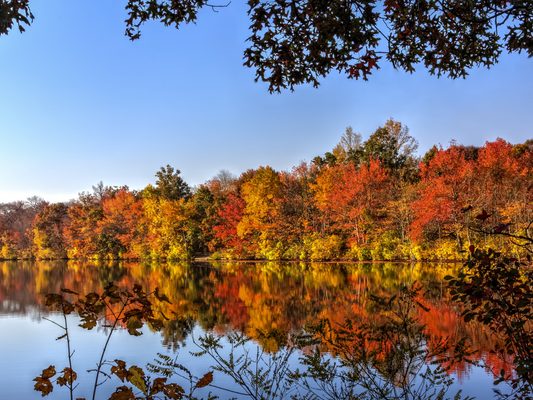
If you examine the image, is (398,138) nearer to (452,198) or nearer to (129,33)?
(452,198)

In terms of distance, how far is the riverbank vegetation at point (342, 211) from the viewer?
2081 cm

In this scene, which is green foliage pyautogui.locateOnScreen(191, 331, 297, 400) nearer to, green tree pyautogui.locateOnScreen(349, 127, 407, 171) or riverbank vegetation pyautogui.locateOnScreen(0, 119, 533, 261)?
riverbank vegetation pyautogui.locateOnScreen(0, 119, 533, 261)

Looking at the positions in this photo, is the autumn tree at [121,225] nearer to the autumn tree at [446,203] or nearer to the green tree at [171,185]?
the green tree at [171,185]

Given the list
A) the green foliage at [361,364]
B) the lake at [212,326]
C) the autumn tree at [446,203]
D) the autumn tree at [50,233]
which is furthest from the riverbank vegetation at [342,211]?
the green foliage at [361,364]

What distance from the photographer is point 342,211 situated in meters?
25.1

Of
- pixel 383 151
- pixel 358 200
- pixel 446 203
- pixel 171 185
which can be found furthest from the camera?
pixel 171 185

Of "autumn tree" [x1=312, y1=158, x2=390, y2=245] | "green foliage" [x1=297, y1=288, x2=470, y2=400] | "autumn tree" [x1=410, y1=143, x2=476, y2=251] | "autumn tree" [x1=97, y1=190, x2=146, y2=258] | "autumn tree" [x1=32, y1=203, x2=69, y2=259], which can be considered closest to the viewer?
"green foliage" [x1=297, y1=288, x2=470, y2=400]

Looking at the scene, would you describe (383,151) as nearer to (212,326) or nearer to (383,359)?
(212,326)

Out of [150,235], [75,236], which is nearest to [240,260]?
[150,235]

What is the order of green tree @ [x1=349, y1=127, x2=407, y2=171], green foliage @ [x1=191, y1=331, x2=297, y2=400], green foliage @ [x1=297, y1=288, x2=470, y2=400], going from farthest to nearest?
green tree @ [x1=349, y1=127, x2=407, y2=171], green foliage @ [x1=191, y1=331, x2=297, y2=400], green foliage @ [x1=297, y1=288, x2=470, y2=400]

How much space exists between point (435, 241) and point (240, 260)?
13.4m

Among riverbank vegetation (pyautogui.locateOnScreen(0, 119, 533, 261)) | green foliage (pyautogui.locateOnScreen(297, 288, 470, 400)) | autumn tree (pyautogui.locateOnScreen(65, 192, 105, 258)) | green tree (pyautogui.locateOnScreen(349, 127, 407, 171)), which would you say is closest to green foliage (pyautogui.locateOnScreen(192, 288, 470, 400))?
green foliage (pyautogui.locateOnScreen(297, 288, 470, 400))

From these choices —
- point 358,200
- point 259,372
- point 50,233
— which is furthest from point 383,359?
point 50,233

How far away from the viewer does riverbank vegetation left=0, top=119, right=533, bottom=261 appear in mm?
20812
